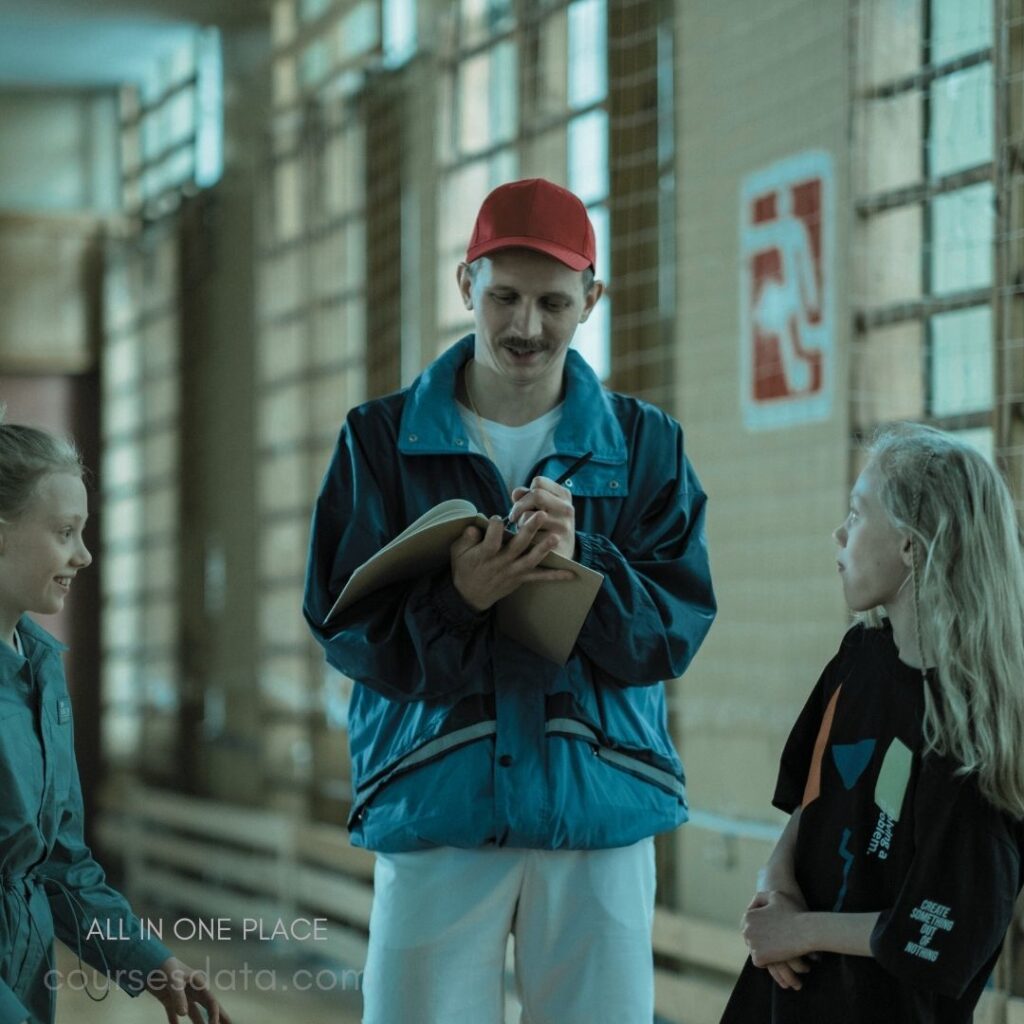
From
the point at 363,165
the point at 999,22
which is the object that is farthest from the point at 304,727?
the point at 999,22

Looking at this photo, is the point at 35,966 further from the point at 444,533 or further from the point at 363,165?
the point at 363,165

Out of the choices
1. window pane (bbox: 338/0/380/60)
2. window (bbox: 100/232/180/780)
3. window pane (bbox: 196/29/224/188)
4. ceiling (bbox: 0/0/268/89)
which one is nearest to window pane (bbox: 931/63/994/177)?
window pane (bbox: 338/0/380/60)

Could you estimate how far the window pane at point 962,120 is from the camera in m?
2.36

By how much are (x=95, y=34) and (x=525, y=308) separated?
4.46 m

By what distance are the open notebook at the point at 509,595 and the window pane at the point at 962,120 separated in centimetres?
134

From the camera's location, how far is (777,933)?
51.4 inches

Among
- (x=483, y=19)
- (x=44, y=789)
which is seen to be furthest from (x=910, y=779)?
(x=483, y=19)

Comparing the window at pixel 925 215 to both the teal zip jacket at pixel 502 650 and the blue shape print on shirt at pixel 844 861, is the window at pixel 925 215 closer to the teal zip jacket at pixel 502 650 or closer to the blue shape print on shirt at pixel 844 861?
the teal zip jacket at pixel 502 650

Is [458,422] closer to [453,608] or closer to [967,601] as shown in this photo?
[453,608]

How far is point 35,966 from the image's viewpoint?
52.4 inches

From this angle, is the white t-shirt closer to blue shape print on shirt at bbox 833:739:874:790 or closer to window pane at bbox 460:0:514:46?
blue shape print on shirt at bbox 833:739:874:790

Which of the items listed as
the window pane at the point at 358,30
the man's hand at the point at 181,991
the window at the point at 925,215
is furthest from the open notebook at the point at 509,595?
the window pane at the point at 358,30

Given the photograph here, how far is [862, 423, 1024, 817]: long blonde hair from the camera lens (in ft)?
4.03

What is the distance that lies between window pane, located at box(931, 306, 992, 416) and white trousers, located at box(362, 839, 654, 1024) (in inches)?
49.7
